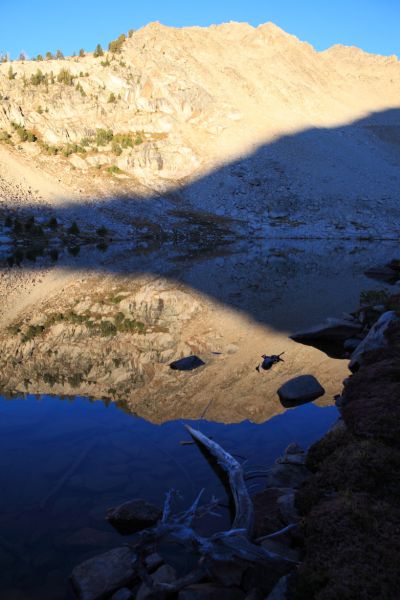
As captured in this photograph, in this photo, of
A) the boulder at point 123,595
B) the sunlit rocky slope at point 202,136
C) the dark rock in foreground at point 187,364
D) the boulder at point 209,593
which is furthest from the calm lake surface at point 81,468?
the sunlit rocky slope at point 202,136

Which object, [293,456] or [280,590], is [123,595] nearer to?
[280,590]

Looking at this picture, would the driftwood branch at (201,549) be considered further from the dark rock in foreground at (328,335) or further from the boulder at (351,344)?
the dark rock in foreground at (328,335)

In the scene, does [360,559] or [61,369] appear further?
[61,369]

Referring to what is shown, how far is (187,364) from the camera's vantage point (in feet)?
45.8

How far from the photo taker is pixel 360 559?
4.95 meters

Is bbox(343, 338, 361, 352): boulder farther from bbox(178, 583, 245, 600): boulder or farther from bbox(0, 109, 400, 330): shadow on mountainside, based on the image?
bbox(178, 583, 245, 600): boulder

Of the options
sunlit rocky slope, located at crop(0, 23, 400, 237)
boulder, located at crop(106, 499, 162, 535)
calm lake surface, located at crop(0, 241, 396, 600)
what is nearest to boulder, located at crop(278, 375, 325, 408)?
calm lake surface, located at crop(0, 241, 396, 600)

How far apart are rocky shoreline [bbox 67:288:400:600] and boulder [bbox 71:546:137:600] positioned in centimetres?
1

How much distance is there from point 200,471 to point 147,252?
36.2 meters

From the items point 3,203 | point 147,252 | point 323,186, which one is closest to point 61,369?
point 147,252

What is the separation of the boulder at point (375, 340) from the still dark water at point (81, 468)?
264 cm

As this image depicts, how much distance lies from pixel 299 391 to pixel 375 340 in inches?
116

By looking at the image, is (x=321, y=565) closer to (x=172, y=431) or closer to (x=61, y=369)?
(x=172, y=431)

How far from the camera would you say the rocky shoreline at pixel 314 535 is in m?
4.82
